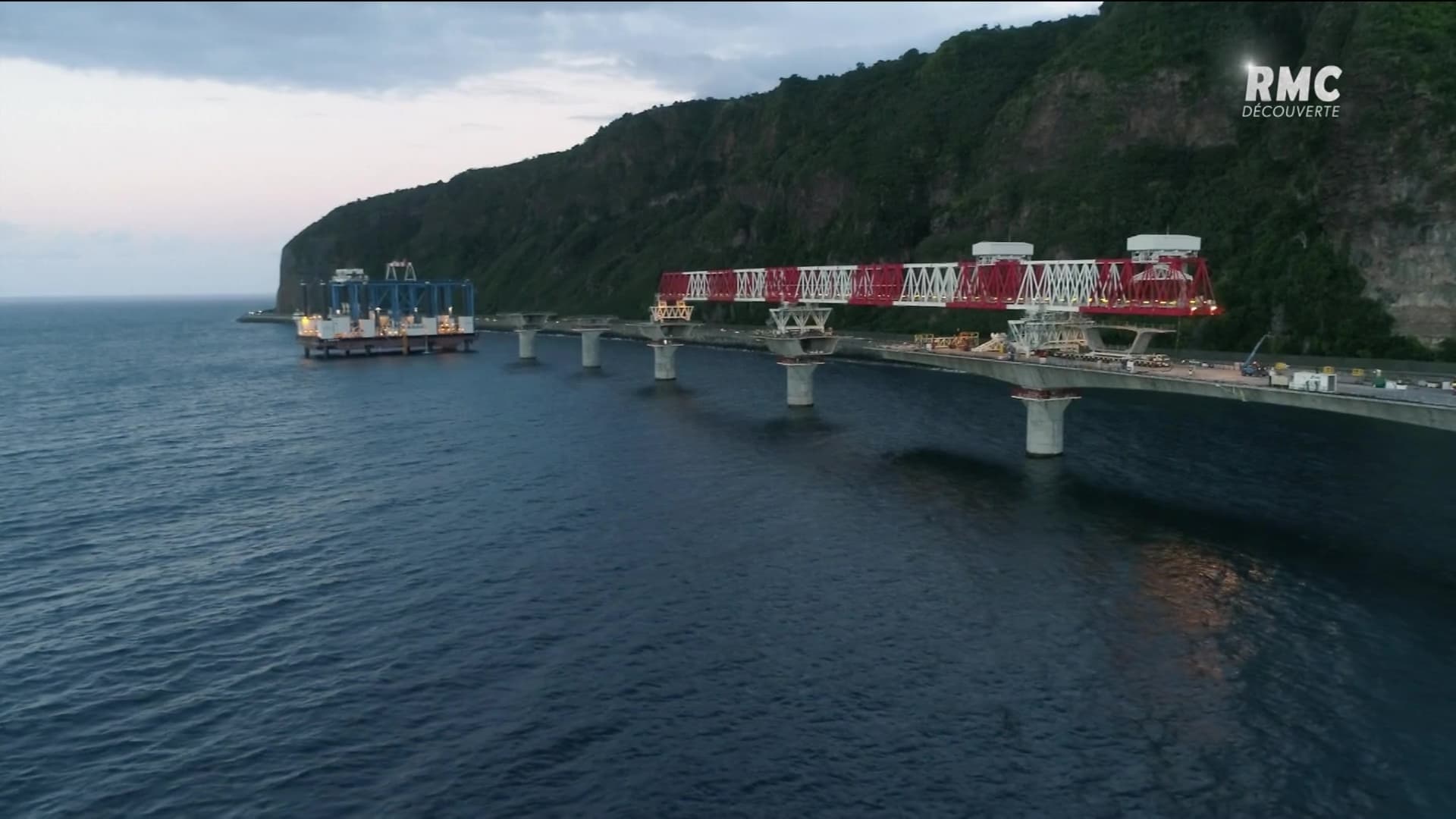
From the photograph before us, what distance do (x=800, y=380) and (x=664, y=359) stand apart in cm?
4281

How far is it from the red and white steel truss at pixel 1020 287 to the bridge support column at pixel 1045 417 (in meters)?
9.41

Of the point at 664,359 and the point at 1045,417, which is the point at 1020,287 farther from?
the point at 664,359

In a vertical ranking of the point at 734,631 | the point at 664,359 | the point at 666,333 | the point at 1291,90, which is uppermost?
the point at 1291,90

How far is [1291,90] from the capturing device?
17788 cm

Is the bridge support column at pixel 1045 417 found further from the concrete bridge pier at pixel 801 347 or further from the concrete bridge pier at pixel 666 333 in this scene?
the concrete bridge pier at pixel 666 333

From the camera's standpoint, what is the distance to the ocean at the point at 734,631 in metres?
39.7

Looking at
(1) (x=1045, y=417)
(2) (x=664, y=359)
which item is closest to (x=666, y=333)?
(2) (x=664, y=359)

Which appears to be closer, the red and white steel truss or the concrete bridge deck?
the concrete bridge deck

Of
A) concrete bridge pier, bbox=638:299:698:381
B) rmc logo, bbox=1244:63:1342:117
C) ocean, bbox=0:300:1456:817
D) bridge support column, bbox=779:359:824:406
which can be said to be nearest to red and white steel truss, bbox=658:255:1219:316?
bridge support column, bbox=779:359:824:406

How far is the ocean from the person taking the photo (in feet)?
130

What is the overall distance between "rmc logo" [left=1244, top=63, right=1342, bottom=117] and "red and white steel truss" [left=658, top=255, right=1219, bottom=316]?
81.3 meters

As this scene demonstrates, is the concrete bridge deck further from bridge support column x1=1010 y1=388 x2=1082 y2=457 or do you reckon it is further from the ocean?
the ocean

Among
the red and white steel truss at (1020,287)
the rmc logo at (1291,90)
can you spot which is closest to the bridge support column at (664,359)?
the red and white steel truss at (1020,287)

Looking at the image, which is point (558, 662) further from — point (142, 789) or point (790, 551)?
point (790, 551)
